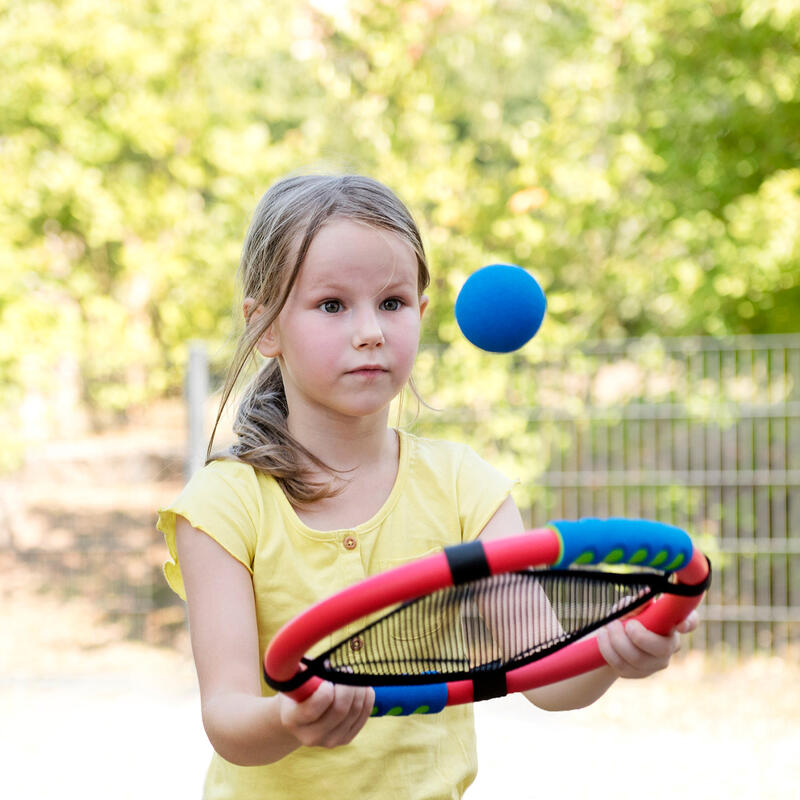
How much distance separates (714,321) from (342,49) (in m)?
4.48

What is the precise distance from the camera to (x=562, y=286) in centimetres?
755

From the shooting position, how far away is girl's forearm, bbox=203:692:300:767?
4.75ft

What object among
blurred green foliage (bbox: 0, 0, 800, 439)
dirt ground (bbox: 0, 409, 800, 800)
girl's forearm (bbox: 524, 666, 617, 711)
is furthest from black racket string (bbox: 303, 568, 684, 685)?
blurred green foliage (bbox: 0, 0, 800, 439)

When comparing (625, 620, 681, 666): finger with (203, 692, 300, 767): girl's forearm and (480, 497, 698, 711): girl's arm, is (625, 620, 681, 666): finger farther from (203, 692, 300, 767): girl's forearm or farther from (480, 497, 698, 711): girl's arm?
(203, 692, 300, 767): girl's forearm

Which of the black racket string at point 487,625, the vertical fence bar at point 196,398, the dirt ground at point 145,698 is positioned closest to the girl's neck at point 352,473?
the black racket string at point 487,625

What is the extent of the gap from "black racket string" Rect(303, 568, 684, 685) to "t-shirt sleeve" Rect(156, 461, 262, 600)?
35 centimetres

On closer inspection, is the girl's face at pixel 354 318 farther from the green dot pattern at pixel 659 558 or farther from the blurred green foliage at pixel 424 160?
the blurred green foliage at pixel 424 160

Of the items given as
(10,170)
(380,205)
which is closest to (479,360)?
(380,205)

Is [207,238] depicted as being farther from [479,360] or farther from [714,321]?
[714,321]

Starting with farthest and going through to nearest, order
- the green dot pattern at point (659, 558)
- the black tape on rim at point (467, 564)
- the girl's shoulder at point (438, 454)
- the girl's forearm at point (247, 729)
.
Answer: the girl's shoulder at point (438, 454)
the girl's forearm at point (247, 729)
the green dot pattern at point (659, 558)
the black tape on rim at point (467, 564)

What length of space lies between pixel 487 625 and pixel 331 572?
12.5 inches

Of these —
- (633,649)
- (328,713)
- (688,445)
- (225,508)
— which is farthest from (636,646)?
(688,445)

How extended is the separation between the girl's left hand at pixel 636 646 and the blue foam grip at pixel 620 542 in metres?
0.22

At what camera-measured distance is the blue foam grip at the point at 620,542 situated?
1.16 meters
